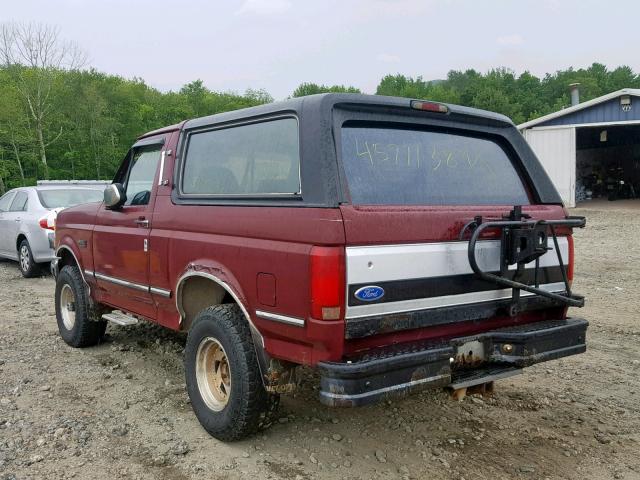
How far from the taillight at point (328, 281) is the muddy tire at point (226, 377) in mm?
757

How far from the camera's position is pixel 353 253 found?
2717 millimetres

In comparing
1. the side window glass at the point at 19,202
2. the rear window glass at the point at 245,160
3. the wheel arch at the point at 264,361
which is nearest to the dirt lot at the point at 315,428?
the wheel arch at the point at 264,361

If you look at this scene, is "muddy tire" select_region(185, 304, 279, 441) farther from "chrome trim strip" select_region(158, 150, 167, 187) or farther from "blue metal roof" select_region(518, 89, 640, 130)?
"blue metal roof" select_region(518, 89, 640, 130)

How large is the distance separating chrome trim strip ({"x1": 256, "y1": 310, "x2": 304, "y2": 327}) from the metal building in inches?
811

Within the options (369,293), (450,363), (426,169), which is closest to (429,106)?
(426,169)

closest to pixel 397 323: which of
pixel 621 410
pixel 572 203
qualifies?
pixel 621 410

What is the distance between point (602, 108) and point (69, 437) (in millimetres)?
21770

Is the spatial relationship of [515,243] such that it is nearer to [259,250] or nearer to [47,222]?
[259,250]

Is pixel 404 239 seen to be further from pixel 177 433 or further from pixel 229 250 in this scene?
pixel 177 433

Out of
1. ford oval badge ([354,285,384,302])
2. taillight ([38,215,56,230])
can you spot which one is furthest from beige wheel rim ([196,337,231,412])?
taillight ([38,215,56,230])

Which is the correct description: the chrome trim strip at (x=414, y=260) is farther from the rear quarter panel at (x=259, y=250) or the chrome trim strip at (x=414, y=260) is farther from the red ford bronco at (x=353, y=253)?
the rear quarter panel at (x=259, y=250)

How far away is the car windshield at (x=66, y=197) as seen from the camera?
9.80m

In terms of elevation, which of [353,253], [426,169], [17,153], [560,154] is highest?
[17,153]

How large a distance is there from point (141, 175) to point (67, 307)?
1946 mm
